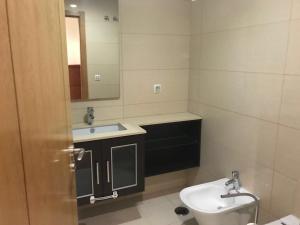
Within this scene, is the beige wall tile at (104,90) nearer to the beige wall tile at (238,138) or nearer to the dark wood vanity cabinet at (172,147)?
the dark wood vanity cabinet at (172,147)

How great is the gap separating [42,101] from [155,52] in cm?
185

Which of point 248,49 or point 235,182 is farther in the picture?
point 235,182

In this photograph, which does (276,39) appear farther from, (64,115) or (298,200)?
(64,115)

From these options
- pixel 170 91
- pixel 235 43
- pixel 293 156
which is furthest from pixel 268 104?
pixel 170 91

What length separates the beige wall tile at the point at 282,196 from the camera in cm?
165

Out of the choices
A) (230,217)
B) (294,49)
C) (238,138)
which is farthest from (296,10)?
(230,217)

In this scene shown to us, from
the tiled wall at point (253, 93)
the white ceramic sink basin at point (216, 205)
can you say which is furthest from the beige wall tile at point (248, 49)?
the white ceramic sink basin at point (216, 205)

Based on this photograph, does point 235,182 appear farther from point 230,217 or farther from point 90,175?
point 90,175

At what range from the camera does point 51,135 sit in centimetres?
85

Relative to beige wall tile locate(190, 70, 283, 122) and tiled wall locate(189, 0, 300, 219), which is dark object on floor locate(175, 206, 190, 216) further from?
beige wall tile locate(190, 70, 283, 122)

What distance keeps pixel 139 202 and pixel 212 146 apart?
955 millimetres

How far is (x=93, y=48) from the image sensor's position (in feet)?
7.32

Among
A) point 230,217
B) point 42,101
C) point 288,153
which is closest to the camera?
point 42,101

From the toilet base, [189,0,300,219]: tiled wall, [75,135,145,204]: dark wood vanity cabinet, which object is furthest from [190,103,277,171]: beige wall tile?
[75,135,145,204]: dark wood vanity cabinet
